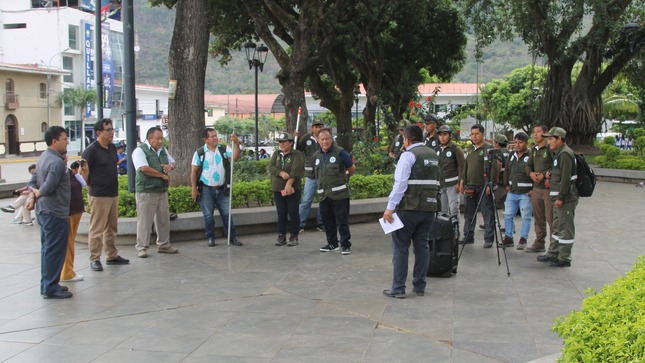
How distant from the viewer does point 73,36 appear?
6119 centimetres

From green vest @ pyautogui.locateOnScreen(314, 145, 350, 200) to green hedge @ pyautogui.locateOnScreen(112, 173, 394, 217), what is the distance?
2.28 meters

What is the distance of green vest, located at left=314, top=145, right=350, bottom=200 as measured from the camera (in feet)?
30.9

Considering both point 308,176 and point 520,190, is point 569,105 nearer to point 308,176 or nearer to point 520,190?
point 520,190

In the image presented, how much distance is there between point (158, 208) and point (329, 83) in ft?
90.9

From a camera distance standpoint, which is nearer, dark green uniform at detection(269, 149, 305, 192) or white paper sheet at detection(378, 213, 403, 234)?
white paper sheet at detection(378, 213, 403, 234)

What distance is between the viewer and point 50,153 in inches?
288

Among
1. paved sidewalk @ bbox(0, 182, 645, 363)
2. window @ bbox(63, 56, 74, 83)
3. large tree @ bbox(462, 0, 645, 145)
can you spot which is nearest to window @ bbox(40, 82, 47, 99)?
window @ bbox(63, 56, 74, 83)

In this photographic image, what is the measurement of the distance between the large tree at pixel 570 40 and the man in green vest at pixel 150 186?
16.8m

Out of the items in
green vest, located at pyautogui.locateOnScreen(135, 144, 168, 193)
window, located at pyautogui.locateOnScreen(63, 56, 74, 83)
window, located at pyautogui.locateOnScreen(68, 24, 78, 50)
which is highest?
window, located at pyautogui.locateOnScreen(68, 24, 78, 50)

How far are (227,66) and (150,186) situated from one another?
10356 centimetres

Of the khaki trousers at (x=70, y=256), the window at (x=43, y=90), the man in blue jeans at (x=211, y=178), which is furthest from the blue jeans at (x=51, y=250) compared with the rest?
the window at (x=43, y=90)

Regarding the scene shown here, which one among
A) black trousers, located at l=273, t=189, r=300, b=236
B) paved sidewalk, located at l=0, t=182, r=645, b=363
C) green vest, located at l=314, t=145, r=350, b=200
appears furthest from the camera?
black trousers, located at l=273, t=189, r=300, b=236

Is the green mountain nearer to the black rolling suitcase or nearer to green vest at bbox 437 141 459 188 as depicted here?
green vest at bbox 437 141 459 188

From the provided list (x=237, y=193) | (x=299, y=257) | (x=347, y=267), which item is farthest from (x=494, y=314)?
(x=237, y=193)
